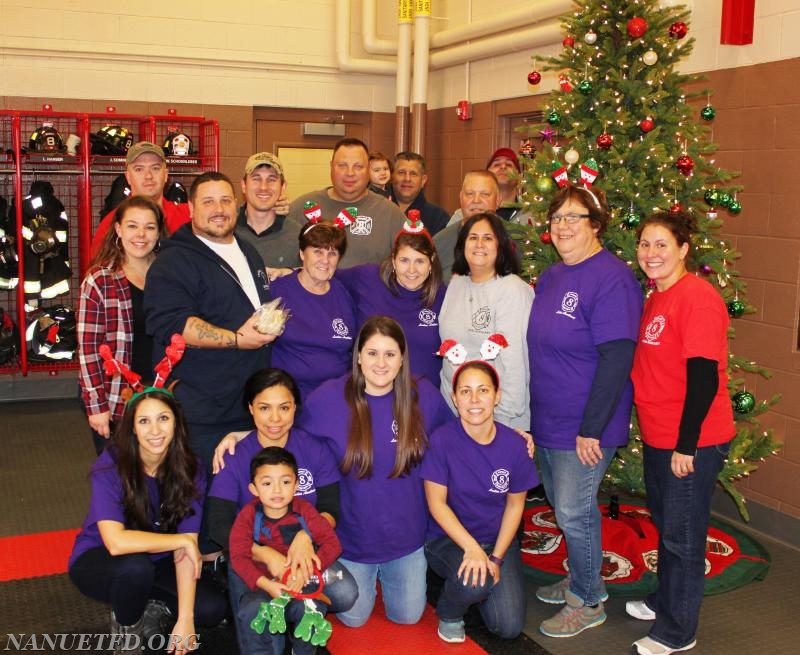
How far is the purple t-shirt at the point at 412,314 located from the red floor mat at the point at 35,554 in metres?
2.00

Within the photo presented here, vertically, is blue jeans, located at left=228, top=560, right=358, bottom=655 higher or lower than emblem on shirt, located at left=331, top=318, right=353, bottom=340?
lower

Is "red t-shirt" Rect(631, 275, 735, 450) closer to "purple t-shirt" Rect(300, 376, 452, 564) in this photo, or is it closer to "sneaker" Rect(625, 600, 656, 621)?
"sneaker" Rect(625, 600, 656, 621)

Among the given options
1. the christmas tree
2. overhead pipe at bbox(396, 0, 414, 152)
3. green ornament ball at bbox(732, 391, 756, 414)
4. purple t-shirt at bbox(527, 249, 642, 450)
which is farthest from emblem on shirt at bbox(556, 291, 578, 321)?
overhead pipe at bbox(396, 0, 414, 152)

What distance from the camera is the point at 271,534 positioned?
3.26 meters

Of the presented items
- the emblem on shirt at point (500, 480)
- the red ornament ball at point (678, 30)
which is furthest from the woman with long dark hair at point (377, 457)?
the red ornament ball at point (678, 30)

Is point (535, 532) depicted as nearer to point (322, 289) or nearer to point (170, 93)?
point (322, 289)

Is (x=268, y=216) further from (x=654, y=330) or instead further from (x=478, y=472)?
(x=654, y=330)

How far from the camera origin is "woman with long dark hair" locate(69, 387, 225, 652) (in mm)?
3150

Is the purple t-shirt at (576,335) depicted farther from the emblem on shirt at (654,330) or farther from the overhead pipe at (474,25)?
the overhead pipe at (474,25)

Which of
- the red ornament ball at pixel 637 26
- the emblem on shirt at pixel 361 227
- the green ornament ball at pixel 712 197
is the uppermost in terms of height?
the red ornament ball at pixel 637 26

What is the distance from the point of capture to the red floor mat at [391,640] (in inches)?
138

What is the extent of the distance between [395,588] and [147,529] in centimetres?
111

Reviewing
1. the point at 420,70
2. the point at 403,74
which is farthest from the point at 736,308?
the point at 403,74

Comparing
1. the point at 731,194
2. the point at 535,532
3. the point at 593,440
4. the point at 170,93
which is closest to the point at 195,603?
the point at 593,440
